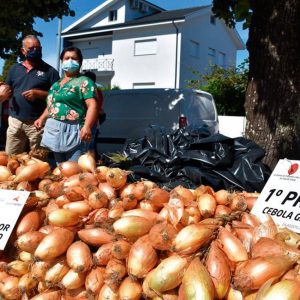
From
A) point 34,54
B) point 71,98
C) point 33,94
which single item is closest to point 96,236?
point 71,98

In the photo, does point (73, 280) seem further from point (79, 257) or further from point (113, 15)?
point (113, 15)

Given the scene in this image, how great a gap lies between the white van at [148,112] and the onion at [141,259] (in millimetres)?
5701

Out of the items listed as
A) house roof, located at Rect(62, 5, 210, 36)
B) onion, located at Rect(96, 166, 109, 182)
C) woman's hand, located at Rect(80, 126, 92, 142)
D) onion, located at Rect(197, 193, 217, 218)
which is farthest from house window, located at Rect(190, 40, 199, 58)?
onion, located at Rect(197, 193, 217, 218)

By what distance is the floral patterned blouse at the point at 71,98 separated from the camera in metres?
Result: 3.57

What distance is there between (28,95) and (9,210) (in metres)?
2.39

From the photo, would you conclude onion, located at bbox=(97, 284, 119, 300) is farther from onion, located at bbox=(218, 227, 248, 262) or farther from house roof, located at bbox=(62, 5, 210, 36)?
house roof, located at bbox=(62, 5, 210, 36)

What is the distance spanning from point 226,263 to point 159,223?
0.36 meters

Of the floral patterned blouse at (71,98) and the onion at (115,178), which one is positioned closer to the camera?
the onion at (115,178)

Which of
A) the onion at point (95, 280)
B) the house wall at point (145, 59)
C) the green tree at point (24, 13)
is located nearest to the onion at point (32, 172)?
the onion at point (95, 280)

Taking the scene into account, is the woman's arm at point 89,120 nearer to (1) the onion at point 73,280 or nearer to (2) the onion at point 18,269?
(2) the onion at point 18,269

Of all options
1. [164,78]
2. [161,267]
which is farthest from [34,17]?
[164,78]

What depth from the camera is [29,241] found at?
186cm

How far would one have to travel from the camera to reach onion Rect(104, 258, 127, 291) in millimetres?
1600

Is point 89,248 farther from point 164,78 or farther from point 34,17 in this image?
point 164,78
